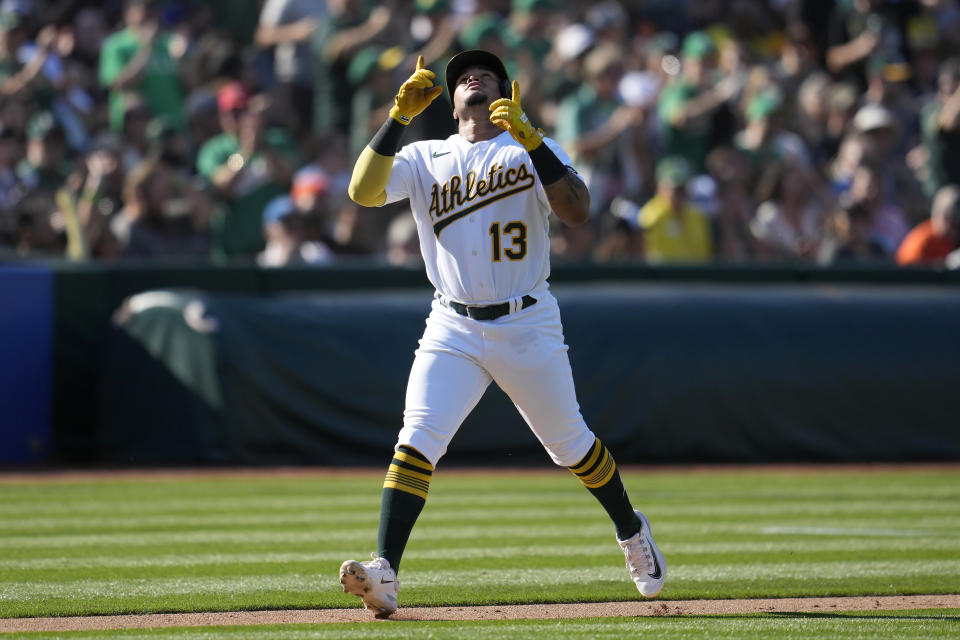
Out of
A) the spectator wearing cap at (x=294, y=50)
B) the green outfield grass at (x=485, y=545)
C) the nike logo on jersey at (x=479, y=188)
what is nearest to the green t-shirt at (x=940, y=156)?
the green outfield grass at (x=485, y=545)

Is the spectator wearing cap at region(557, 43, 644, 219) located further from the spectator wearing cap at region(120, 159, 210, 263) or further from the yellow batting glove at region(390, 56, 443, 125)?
the yellow batting glove at region(390, 56, 443, 125)

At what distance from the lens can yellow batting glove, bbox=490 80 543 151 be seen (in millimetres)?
5156

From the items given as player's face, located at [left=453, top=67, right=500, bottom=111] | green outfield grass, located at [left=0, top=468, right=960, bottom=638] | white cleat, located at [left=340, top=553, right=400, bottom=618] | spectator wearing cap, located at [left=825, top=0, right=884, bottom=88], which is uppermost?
spectator wearing cap, located at [left=825, top=0, right=884, bottom=88]

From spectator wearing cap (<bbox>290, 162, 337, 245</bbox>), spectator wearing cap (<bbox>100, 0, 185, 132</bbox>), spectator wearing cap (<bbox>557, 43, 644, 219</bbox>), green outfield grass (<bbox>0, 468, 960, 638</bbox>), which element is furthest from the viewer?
spectator wearing cap (<bbox>100, 0, 185, 132</bbox>)

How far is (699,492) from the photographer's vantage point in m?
9.76

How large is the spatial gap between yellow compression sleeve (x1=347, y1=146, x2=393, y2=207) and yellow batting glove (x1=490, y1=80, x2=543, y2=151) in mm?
475

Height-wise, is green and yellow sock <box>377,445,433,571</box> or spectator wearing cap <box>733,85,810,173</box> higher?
spectator wearing cap <box>733,85,810,173</box>

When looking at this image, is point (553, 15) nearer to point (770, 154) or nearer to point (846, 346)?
point (770, 154)

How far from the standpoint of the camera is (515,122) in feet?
16.9

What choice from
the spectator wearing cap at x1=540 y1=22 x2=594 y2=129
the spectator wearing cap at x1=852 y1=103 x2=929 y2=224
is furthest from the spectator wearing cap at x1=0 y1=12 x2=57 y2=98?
the spectator wearing cap at x1=852 y1=103 x2=929 y2=224

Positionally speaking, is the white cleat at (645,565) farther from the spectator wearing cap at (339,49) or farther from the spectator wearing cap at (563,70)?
the spectator wearing cap at (339,49)

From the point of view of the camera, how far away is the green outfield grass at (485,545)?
5340 millimetres

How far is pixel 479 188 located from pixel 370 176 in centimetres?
41

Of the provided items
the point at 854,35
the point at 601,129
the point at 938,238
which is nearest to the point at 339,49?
the point at 601,129
